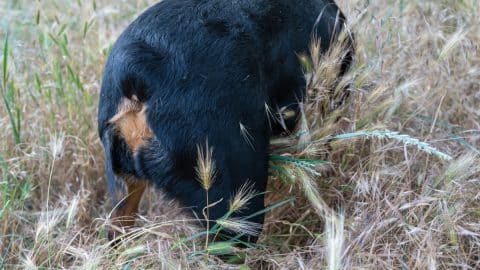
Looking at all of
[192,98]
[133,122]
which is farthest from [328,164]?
[133,122]

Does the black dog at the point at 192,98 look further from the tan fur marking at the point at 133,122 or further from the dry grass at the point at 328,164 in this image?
the dry grass at the point at 328,164

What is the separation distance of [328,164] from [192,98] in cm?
84

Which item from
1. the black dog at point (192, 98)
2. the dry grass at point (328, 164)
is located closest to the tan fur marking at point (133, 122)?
the black dog at point (192, 98)

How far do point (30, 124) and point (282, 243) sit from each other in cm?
149

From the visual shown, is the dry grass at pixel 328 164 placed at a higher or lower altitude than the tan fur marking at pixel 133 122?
lower

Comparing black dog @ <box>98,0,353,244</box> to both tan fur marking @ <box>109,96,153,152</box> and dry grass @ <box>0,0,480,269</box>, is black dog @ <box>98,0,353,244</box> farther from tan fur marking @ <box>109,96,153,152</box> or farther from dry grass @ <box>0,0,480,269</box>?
dry grass @ <box>0,0,480,269</box>

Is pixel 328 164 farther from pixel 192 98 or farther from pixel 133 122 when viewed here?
pixel 133 122

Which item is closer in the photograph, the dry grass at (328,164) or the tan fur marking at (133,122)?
the tan fur marking at (133,122)

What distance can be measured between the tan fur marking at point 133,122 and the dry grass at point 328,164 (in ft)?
1.11

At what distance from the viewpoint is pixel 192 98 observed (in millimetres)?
2232

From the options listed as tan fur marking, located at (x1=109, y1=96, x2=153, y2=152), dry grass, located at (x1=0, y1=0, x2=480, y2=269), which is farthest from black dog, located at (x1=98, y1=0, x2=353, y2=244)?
dry grass, located at (x1=0, y1=0, x2=480, y2=269)

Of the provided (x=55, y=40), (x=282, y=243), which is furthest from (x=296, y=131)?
(x=55, y=40)

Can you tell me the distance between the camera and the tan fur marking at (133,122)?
2.25 meters

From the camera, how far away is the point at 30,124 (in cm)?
329
